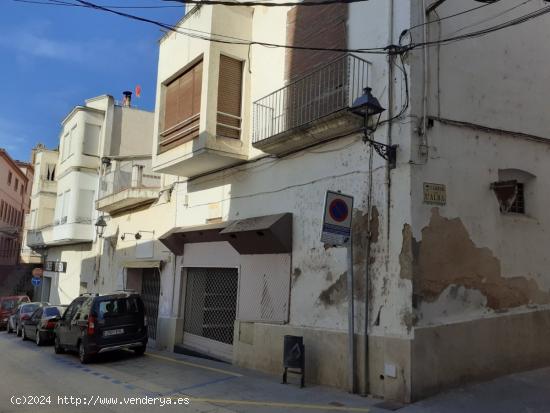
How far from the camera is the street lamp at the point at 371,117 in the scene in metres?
7.54

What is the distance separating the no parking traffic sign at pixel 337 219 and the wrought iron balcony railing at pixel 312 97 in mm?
1749

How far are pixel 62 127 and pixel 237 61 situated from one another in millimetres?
20825

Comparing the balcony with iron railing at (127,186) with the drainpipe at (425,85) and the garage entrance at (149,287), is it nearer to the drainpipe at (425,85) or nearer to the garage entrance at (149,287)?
the garage entrance at (149,287)

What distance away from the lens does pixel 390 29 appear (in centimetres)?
855

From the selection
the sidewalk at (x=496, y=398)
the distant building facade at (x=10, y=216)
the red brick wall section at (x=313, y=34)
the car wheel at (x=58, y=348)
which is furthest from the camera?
the distant building facade at (x=10, y=216)

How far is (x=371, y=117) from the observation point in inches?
337

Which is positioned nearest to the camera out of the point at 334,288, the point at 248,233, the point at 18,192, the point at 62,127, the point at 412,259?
the point at 412,259

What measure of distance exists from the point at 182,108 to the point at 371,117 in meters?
6.60

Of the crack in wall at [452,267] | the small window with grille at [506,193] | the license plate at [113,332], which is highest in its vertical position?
the small window with grille at [506,193]

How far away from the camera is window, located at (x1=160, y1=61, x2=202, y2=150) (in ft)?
41.9

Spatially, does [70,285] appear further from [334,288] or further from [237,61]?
[334,288]

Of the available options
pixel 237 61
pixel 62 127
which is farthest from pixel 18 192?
pixel 237 61

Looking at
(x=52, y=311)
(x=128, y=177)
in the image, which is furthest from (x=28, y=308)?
(x=128, y=177)

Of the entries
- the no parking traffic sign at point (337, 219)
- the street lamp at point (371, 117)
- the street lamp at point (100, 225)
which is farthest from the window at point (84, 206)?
the no parking traffic sign at point (337, 219)
